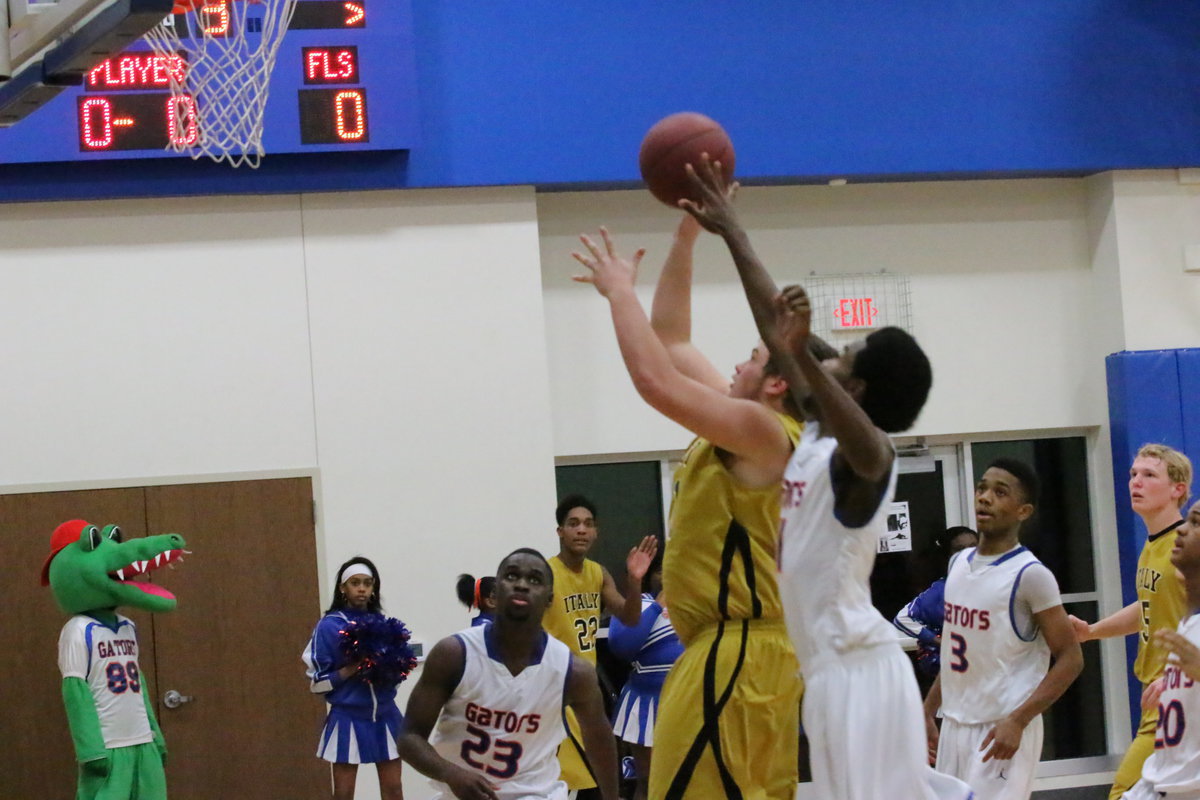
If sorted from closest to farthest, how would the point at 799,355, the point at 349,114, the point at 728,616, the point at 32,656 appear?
the point at 799,355, the point at 728,616, the point at 32,656, the point at 349,114

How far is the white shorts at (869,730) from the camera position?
10.3 ft

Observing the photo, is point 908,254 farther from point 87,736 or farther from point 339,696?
point 87,736

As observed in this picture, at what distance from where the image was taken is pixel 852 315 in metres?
9.74

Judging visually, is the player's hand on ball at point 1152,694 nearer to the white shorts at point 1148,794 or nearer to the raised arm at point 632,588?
the white shorts at point 1148,794

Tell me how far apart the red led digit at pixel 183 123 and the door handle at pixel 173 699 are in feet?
10.9

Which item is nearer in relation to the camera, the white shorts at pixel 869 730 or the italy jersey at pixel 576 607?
the white shorts at pixel 869 730

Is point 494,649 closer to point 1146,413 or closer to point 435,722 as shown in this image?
point 435,722

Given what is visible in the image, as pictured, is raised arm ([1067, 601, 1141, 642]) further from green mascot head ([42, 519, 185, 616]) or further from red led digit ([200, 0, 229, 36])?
red led digit ([200, 0, 229, 36])

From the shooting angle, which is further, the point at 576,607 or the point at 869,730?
the point at 576,607

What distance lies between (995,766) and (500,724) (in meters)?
1.83

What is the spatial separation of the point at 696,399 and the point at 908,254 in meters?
7.03

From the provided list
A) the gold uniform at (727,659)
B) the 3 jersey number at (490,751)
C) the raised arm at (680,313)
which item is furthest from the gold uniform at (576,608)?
the gold uniform at (727,659)

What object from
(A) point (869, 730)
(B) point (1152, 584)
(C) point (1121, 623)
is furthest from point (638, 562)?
(A) point (869, 730)

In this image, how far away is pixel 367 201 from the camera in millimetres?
9047
